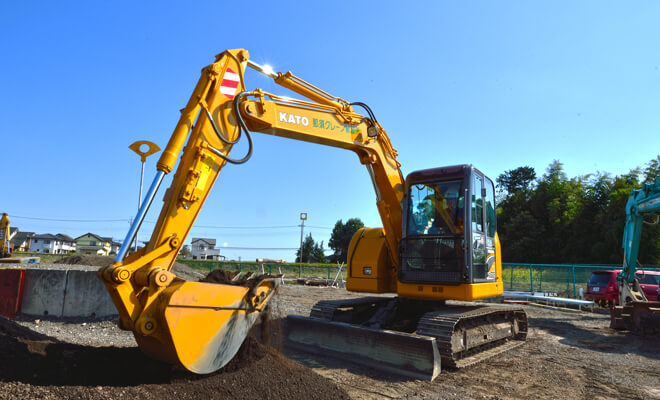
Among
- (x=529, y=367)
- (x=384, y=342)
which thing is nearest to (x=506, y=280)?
(x=529, y=367)

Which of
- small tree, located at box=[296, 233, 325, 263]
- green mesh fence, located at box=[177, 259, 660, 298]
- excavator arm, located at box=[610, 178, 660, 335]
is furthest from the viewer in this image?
small tree, located at box=[296, 233, 325, 263]

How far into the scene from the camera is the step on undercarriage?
5.84 meters

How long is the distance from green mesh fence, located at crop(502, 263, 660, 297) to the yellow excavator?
43.5 feet

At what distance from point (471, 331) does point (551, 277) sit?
53.8ft

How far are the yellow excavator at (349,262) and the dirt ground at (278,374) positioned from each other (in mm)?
311

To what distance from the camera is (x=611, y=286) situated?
49.3ft

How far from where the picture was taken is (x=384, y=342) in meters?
6.15

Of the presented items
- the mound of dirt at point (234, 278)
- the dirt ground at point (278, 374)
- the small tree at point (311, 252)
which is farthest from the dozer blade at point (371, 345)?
the small tree at point (311, 252)

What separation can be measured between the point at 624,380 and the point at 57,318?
9.94m

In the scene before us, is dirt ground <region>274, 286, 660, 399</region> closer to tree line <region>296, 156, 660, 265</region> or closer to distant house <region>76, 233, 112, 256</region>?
tree line <region>296, 156, 660, 265</region>

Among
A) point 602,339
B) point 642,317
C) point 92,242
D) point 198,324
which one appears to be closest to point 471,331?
point 198,324

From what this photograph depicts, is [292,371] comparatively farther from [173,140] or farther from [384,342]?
[173,140]

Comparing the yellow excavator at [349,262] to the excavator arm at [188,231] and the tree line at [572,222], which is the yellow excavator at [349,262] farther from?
the tree line at [572,222]

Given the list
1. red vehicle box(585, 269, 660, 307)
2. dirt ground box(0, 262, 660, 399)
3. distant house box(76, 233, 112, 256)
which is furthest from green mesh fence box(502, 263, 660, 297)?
distant house box(76, 233, 112, 256)
